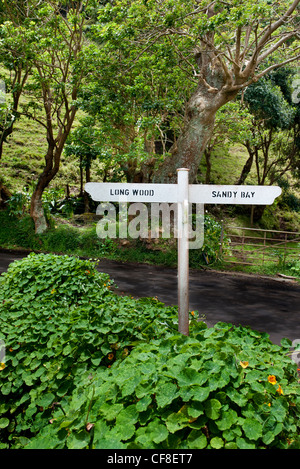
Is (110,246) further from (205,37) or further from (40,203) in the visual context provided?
(205,37)

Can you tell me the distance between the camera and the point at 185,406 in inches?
94.5

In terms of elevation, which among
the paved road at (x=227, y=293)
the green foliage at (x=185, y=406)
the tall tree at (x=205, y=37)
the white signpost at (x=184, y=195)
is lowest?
the paved road at (x=227, y=293)

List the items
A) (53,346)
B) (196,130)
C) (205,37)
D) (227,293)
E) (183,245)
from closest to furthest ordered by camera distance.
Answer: (183,245) → (53,346) → (205,37) → (227,293) → (196,130)

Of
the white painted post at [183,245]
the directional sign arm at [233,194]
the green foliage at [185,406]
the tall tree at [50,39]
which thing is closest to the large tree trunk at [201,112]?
the tall tree at [50,39]

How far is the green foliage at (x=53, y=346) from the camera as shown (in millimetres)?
3369

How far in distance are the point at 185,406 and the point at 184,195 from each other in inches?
74.0

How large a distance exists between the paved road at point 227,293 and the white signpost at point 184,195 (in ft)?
11.5

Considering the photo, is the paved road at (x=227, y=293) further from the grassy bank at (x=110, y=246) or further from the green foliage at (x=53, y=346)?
the green foliage at (x=53, y=346)

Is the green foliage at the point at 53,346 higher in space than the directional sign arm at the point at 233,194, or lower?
lower

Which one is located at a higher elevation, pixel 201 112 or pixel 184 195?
pixel 201 112

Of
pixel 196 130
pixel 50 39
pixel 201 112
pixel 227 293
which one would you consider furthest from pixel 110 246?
pixel 50 39

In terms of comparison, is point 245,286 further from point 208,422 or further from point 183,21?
point 208,422

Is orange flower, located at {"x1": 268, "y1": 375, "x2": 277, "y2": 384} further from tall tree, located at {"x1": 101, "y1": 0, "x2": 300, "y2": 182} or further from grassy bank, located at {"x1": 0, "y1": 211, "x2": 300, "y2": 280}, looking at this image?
grassy bank, located at {"x1": 0, "y1": 211, "x2": 300, "y2": 280}
